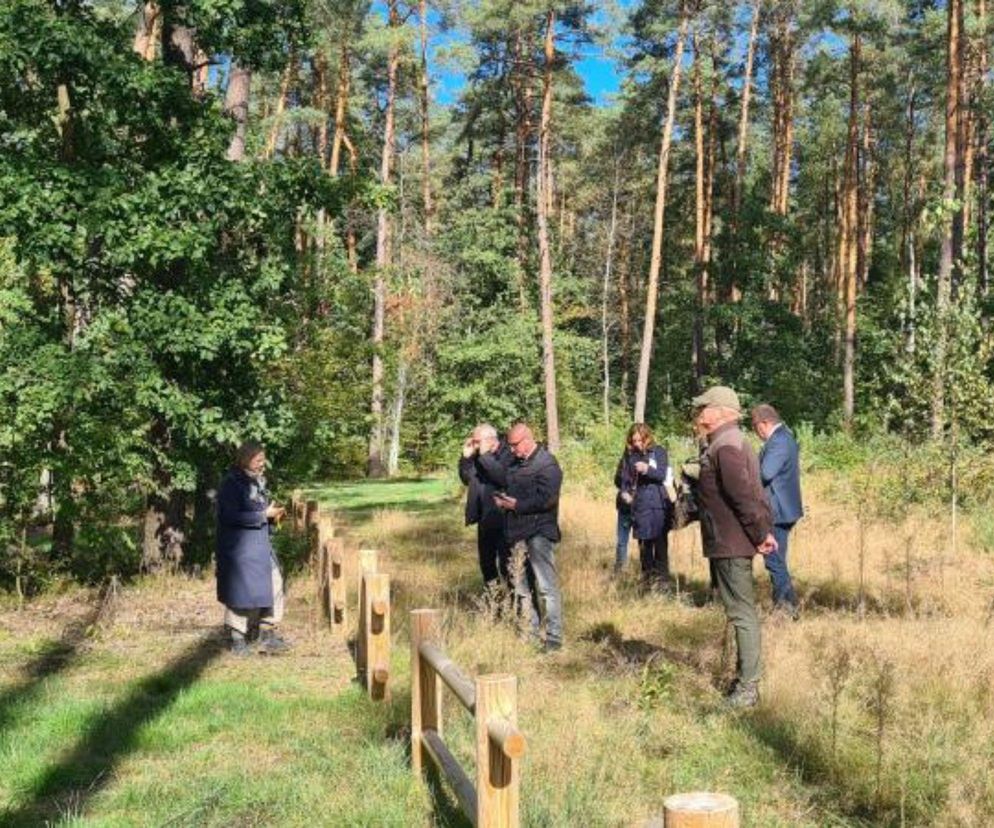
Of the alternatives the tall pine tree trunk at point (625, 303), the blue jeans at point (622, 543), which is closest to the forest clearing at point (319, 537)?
the blue jeans at point (622, 543)

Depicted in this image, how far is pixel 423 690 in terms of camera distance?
528 cm

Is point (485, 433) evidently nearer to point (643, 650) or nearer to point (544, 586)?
point (544, 586)

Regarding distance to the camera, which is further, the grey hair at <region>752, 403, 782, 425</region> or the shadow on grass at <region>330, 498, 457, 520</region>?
the shadow on grass at <region>330, 498, 457, 520</region>

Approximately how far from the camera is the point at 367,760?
5348 mm

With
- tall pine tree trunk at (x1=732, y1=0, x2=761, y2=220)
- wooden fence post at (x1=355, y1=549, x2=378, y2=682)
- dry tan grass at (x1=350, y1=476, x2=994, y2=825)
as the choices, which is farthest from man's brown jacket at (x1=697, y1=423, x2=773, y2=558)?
tall pine tree trunk at (x1=732, y1=0, x2=761, y2=220)

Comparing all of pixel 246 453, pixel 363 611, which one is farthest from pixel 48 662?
pixel 363 611

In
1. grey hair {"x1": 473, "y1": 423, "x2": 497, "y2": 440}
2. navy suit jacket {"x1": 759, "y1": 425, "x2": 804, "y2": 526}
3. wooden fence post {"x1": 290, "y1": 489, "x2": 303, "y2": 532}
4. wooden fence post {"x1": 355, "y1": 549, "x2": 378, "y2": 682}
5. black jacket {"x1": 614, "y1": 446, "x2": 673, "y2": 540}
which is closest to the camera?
wooden fence post {"x1": 355, "y1": 549, "x2": 378, "y2": 682}

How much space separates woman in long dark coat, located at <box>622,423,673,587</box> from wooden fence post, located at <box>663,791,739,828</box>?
7.91 metres

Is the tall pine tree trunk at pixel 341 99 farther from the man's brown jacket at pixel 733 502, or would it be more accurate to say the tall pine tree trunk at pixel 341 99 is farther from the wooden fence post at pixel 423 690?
the wooden fence post at pixel 423 690

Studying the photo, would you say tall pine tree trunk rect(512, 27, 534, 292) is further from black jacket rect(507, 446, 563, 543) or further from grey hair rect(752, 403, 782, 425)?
black jacket rect(507, 446, 563, 543)

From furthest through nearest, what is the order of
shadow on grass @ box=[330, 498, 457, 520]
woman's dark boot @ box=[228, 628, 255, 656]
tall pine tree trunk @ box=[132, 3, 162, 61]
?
shadow on grass @ box=[330, 498, 457, 520] < tall pine tree trunk @ box=[132, 3, 162, 61] < woman's dark boot @ box=[228, 628, 255, 656]

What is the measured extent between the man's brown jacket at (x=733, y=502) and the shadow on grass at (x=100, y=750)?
3809 millimetres

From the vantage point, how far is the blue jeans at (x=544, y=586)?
7867 mm

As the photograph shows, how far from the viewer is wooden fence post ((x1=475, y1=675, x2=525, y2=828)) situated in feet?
11.9
